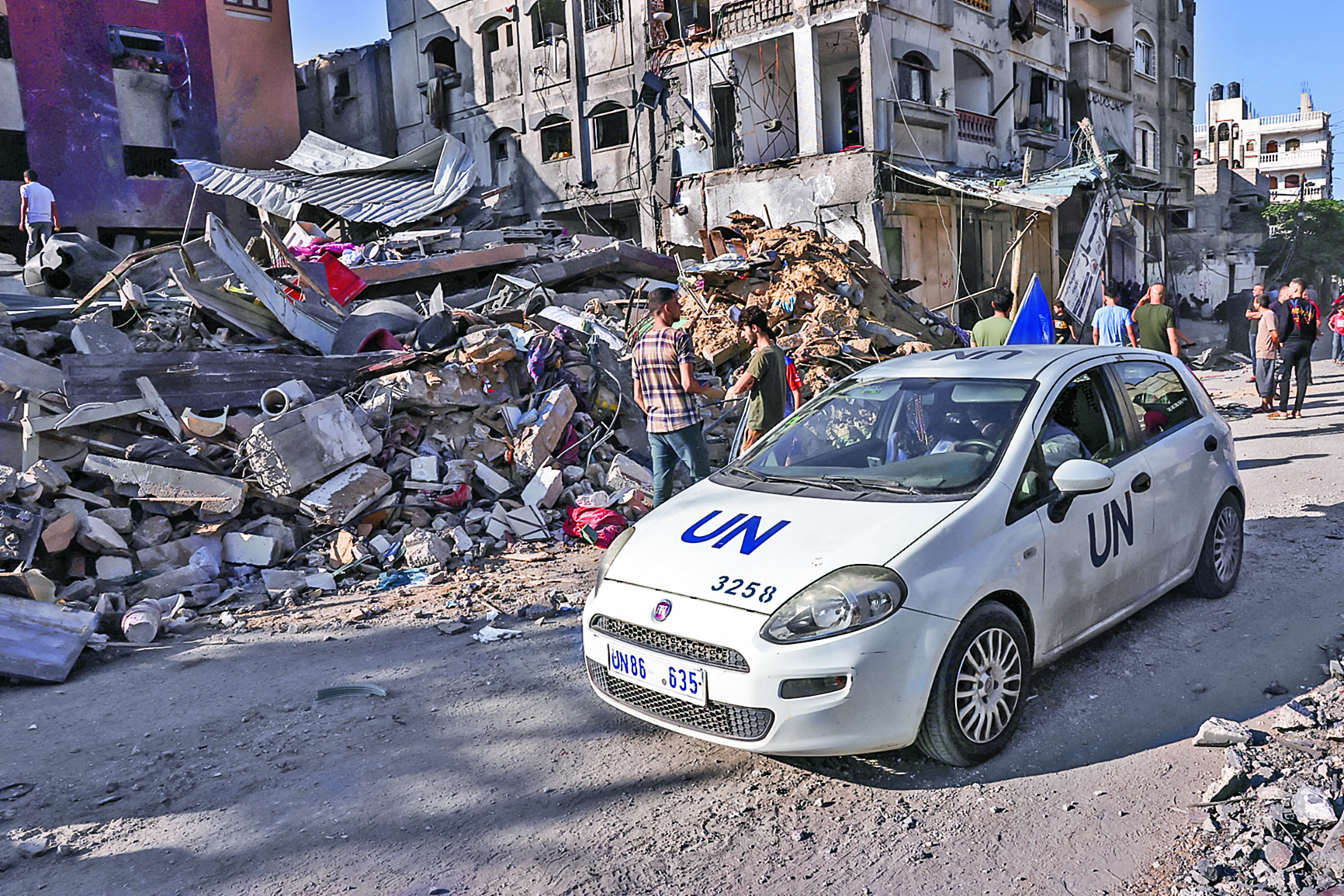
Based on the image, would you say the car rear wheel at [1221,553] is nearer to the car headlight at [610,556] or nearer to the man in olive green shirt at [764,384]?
the man in olive green shirt at [764,384]

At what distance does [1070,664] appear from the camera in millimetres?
4660

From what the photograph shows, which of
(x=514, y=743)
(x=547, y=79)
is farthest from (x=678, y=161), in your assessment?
(x=514, y=743)

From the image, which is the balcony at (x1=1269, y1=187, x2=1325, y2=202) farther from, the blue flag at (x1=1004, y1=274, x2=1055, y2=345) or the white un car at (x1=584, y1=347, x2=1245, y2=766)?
the white un car at (x1=584, y1=347, x2=1245, y2=766)

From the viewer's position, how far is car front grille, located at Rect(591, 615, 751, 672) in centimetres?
346

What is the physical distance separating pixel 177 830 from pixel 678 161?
75.2 feet

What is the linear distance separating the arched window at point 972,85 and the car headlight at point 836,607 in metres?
24.1

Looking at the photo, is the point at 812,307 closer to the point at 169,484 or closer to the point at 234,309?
the point at 234,309

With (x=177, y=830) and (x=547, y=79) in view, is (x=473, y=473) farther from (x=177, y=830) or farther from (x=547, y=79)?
(x=547, y=79)

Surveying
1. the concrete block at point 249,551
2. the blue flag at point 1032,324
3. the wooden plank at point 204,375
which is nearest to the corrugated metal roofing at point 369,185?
the wooden plank at point 204,375

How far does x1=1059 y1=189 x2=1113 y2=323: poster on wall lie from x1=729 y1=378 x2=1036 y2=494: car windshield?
13.7m

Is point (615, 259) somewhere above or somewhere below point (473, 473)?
above

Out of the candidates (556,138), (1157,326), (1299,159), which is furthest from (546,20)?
(1299,159)

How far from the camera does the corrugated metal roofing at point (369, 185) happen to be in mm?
18984

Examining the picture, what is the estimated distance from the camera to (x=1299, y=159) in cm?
7388
